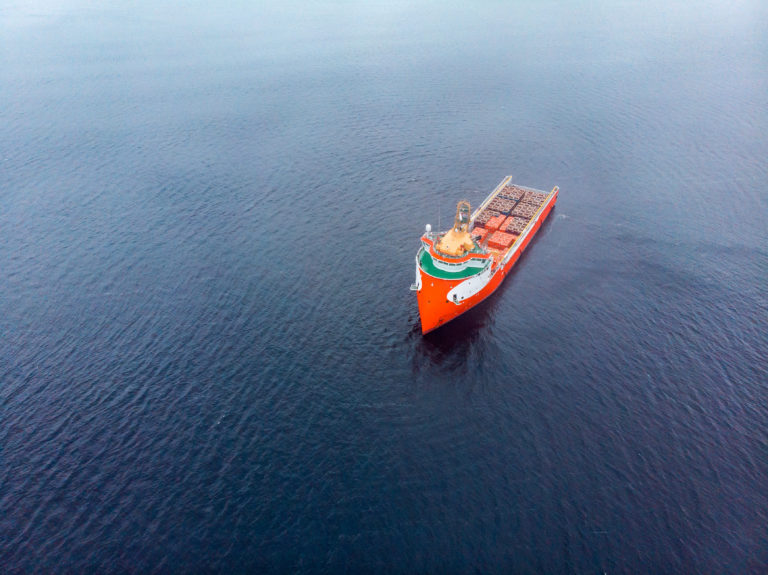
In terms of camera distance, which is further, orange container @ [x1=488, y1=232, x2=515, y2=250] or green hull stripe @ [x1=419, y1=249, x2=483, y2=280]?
orange container @ [x1=488, y1=232, x2=515, y2=250]

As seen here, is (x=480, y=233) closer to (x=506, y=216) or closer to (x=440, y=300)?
(x=506, y=216)

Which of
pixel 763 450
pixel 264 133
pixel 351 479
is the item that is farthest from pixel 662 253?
pixel 264 133


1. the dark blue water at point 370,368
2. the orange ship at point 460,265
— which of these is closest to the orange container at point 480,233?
the orange ship at point 460,265

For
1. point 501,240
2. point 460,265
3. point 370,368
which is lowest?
point 370,368

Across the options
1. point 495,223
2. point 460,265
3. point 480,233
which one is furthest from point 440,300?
point 495,223

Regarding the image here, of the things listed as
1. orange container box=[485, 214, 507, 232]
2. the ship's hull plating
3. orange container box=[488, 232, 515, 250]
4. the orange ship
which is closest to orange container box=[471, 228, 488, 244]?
the orange ship

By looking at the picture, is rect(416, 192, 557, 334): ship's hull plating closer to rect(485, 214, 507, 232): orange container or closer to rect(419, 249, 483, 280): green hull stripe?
rect(419, 249, 483, 280): green hull stripe

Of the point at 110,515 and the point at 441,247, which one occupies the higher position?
the point at 441,247

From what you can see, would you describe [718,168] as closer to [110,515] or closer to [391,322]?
[391,322]
